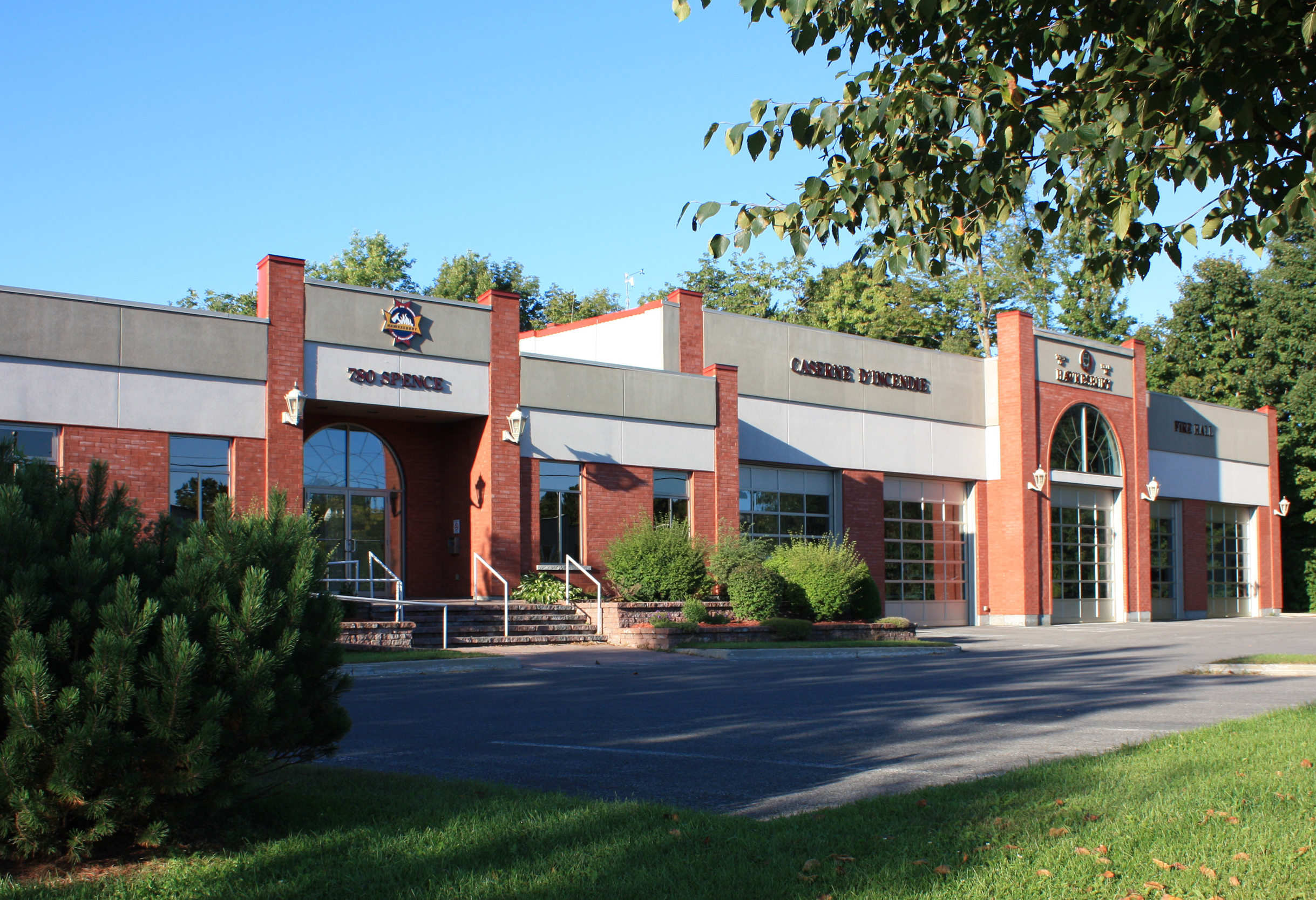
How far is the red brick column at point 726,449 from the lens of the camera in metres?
27.0

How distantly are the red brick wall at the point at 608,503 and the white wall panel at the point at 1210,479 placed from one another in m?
19.6

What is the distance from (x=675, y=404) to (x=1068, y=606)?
15.1 meters

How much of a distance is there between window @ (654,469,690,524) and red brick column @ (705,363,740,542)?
0.69 meters

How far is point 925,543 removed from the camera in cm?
3241

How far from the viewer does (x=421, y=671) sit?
52.5ft

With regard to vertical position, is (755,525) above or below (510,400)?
below

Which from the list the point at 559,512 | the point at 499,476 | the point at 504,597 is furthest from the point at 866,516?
the point at 504,597

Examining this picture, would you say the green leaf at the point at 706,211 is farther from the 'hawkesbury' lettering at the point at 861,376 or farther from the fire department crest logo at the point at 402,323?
the 'hawkesbury' lettering at the point at 861,376

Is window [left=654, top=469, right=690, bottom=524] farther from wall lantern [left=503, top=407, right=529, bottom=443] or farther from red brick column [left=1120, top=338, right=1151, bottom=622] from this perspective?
red brick column [left=1120, top=338, right=1151, bottom=622]

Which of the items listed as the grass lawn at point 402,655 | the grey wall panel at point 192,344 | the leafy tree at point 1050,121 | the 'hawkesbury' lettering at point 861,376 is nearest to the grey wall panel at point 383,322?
the grey wall panel at point 192,344

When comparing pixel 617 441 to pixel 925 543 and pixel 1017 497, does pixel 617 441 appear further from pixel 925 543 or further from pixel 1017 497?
pixel 1017 497

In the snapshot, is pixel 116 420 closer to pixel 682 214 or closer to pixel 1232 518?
pixel 682 214

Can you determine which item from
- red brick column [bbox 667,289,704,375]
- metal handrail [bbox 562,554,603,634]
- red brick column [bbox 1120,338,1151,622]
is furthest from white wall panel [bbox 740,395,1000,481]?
metal handrail [bbox 562,554,603,634]

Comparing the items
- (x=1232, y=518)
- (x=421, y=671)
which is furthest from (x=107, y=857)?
(x=1232, y=518)
